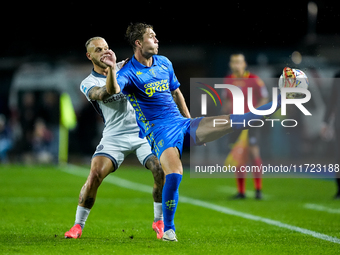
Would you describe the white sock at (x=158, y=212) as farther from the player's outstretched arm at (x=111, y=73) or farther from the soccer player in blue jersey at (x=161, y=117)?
the player's outstretched arm at (x=111, y=73)

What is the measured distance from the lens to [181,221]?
7043mm

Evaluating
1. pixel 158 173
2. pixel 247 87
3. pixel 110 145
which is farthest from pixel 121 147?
pixel 247 87

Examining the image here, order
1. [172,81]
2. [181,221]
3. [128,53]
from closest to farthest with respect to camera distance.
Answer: [172,81] < [181,221] < [128,53]

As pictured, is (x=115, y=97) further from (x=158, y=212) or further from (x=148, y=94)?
(x=158, y=212)

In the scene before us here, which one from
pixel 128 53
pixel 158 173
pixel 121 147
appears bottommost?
pixel 158 173

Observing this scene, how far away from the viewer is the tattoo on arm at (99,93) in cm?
524

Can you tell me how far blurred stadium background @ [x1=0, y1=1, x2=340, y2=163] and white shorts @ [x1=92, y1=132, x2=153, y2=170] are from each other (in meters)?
9.95

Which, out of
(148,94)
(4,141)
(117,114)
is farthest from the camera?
(4,141)

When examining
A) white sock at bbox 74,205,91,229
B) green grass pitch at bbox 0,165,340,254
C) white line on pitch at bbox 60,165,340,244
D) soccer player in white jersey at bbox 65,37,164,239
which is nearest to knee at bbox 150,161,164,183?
soccer player in white jersey at bbox 65,37,164,239

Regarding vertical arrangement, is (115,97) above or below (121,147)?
above

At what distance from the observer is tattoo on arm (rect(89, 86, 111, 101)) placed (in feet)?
17.2

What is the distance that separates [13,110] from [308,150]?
1063 cm

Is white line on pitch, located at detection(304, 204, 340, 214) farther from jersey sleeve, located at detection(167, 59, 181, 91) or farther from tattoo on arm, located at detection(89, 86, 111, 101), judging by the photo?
tattoo on arm, located at detection(89, 86, 111, 101)

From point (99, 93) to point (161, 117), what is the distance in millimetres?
692
